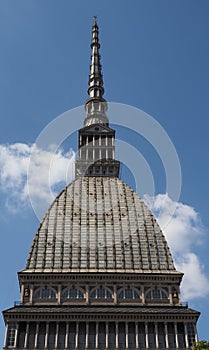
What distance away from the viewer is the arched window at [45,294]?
8856cm

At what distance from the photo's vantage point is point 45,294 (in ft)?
292

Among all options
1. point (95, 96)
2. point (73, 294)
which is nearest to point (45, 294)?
point (73, 294)

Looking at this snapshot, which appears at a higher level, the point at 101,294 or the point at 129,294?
the point at 129,294

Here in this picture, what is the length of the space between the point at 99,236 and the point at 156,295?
1644 cm

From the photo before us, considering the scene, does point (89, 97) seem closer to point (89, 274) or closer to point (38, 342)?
point (89, 274)

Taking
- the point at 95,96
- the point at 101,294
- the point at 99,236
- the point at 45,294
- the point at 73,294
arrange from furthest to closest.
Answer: the point at 95,96 → the point at 99,236 → the point at 101,294 → the point at 45,294 → the point at 73,294

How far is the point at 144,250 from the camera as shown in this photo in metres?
98.4

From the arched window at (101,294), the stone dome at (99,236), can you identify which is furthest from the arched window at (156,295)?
the arched window at (101,294)

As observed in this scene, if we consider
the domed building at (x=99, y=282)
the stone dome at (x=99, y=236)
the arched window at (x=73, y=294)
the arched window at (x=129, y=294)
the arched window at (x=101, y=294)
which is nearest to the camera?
the domed building at (x=99, y=282)

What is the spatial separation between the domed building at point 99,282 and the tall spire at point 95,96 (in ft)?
86.7

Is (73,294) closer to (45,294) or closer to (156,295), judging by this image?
(45,294)

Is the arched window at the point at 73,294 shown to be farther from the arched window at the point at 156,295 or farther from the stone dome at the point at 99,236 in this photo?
the arched window at the point at 156,295

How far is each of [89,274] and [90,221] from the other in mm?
15218

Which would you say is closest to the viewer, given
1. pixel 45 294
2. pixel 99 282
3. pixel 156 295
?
pixel 45 294
